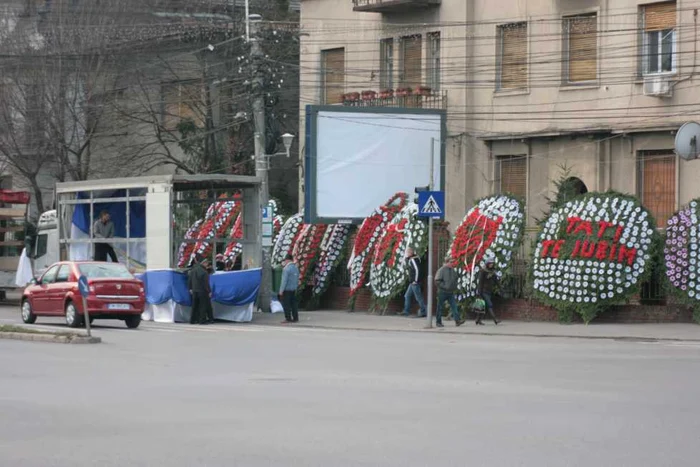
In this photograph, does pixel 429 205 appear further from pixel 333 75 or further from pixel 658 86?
pixel 333 75

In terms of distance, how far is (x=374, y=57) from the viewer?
44969mm

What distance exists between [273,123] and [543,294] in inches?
895

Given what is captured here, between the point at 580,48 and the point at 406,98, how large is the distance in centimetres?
642

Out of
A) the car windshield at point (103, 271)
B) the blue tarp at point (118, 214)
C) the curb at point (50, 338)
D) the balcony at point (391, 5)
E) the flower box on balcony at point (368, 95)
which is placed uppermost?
the balcony at point (391, 5)

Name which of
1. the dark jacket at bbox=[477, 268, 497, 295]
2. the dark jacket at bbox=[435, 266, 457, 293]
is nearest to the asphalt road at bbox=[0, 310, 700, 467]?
the dark jacket at bbox=[435, 266, 457, 293]

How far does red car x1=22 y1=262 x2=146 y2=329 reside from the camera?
2891cm

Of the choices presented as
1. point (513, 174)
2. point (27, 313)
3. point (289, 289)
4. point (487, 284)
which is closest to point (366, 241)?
point (289, 289)

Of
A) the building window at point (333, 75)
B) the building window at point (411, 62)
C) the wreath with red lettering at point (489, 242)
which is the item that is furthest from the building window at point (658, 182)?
the building window at point (333, 75)

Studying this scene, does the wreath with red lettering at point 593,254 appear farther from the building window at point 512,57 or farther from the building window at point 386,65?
the building window at point 386,65

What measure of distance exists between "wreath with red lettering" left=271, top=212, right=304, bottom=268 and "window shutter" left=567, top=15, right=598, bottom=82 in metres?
9.33

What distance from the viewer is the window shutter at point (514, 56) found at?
132 ft

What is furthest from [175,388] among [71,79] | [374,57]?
[71,79]

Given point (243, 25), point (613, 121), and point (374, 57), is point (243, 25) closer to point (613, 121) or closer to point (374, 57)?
point (374, 57)

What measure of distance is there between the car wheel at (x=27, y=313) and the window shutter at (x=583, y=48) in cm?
1737
